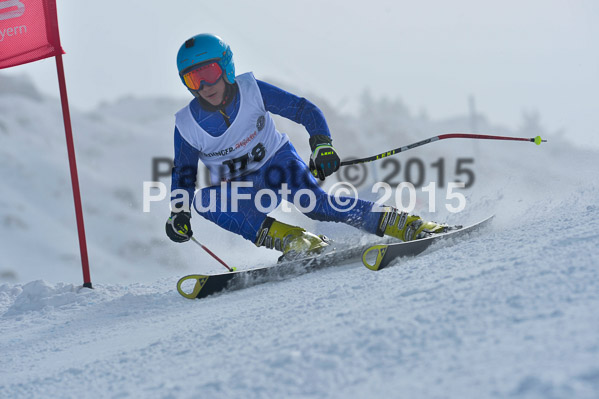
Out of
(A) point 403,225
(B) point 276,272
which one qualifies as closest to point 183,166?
(B) point 276,272

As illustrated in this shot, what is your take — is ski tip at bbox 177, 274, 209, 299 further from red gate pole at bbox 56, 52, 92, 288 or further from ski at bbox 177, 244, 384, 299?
red gate pole at bbox 56, 52, 92, 288

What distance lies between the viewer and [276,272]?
3.47 meters

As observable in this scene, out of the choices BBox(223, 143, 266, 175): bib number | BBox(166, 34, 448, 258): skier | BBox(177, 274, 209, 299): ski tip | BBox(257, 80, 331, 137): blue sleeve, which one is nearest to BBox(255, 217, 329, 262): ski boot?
BBox(166, 34, 448, 258): skier

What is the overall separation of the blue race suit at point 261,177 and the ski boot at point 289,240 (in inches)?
2.5

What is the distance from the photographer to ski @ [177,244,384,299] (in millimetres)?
3439

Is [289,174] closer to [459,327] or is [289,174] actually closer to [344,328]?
[344,328]

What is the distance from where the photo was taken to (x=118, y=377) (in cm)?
194

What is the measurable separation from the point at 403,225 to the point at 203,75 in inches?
60.0

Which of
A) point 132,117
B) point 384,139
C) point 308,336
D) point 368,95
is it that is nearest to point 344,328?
point 308,336

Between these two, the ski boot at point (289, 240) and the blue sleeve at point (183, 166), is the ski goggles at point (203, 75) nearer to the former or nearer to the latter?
the blue sleeve at point (183, 166)

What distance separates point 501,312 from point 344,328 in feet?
1.54

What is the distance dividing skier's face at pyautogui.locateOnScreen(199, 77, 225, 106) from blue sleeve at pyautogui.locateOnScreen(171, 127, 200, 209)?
1.23 ft

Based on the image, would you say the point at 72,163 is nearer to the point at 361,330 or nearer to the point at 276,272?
the point at 276,272

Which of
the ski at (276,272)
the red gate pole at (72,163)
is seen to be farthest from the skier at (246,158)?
the red gate pole at (72,163)
